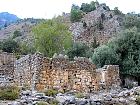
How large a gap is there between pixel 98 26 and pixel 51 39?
128 ft

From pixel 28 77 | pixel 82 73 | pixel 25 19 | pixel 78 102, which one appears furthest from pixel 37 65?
pixel 25 19

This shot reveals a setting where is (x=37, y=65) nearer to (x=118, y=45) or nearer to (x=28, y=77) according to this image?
(x=28, y=77)

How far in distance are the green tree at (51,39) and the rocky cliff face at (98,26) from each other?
27.9m

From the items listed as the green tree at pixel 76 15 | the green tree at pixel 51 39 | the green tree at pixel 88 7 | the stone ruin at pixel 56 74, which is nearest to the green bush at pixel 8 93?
the stone ruin at pixel 56 74

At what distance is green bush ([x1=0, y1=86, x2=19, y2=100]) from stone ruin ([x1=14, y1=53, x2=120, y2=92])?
4965mm

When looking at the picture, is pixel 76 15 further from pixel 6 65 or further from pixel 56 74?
pixel 56 74

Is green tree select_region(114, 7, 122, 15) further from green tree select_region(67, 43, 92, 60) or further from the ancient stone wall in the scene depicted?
the ancient stone wall

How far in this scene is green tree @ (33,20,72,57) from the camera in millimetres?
58531

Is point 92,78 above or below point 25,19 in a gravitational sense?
below

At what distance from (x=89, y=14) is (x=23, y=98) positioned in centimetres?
9028

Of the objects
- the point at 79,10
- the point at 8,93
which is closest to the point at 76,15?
the point at 79,10

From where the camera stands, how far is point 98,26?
323 ft

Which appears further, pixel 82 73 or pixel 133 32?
pixel 133 32

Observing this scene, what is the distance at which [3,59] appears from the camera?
108ft
